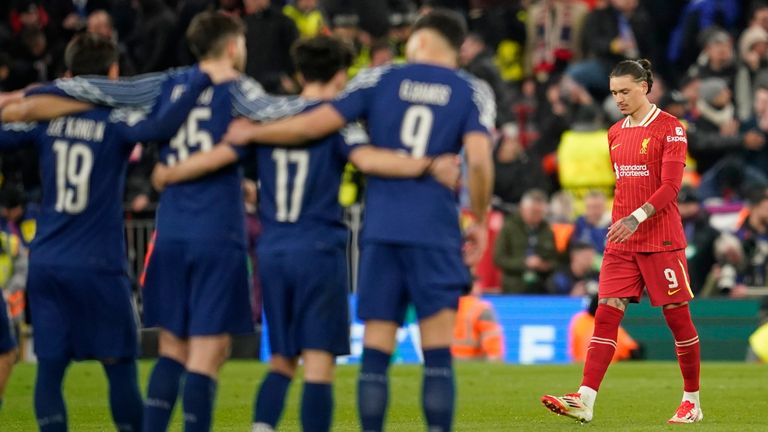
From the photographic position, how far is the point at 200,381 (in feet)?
27.5

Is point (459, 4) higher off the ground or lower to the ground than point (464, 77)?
higher

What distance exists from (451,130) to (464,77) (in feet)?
1.02

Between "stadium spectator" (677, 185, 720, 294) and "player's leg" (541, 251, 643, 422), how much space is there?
27.2 ft

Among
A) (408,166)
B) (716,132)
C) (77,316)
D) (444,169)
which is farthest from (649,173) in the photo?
(716,132)

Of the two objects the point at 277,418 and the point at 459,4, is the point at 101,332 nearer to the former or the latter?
the point at 277,418

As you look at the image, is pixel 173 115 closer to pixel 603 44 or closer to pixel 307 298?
pixel 307 298

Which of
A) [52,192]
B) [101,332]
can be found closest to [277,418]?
[101,332]

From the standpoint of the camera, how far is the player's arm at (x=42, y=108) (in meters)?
8.68

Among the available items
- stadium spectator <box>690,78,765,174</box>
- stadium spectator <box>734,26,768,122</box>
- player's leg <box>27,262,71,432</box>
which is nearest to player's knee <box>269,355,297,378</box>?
player's leg <box>27,262,71,432</box>

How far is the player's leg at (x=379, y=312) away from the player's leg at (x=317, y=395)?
24cm

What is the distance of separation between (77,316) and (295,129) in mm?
1633

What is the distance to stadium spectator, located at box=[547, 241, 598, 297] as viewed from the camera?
19266mm

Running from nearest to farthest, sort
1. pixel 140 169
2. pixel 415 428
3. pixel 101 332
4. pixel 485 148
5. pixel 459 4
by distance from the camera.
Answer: pixel 485 148 → pixel 101 332 → pixel 415 428 → pixel 140 169 → pixel 459 4

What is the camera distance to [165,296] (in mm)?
8570
